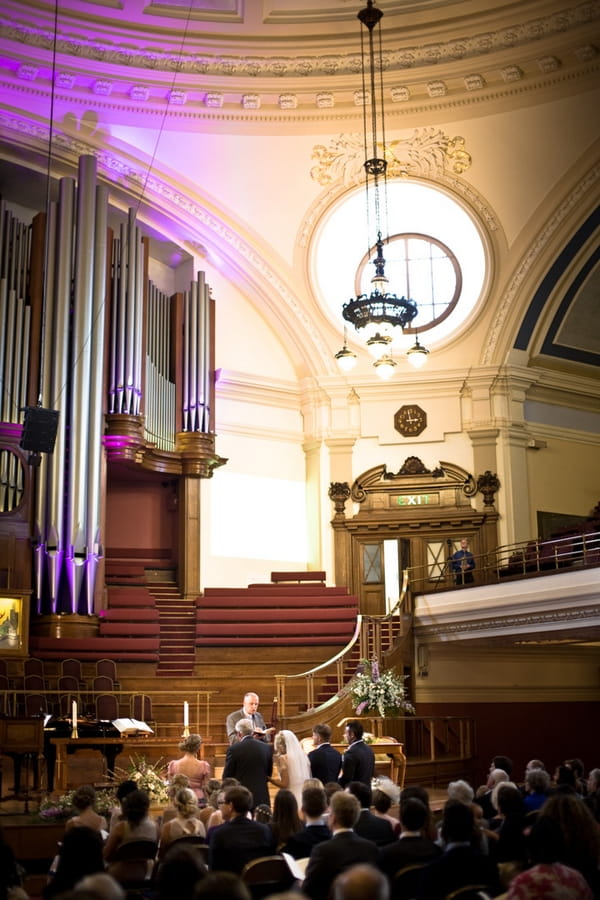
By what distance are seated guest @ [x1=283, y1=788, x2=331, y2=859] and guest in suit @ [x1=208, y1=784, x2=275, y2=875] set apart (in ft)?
0.45

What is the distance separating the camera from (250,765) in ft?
26.6

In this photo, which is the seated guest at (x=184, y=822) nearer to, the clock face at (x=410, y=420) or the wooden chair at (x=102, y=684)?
the wooden chair at (x=102, y=684)

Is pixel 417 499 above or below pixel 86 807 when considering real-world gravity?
above

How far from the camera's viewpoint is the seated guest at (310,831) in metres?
5.74

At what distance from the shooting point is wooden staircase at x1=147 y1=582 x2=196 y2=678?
1622cm

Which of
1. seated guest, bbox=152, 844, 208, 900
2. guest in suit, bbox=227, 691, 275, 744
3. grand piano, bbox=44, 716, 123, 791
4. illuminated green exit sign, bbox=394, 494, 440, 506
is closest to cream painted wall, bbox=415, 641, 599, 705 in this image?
illuminated green exit sign, bbox=394, 494, 440, 506

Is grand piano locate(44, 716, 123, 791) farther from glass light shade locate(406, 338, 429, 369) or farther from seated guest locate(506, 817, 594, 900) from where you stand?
seated guest locate(506, 817, 594, 900)

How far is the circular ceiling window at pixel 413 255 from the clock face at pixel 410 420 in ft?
4.62

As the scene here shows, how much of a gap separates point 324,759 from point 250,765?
75 cm

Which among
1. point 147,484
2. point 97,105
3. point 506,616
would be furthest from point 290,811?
point 97,105

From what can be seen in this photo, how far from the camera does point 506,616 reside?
15.4 metres

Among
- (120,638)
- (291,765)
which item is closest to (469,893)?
(291,765)

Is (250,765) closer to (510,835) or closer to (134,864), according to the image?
(134,864)

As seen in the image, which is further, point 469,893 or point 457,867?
point 457,867
